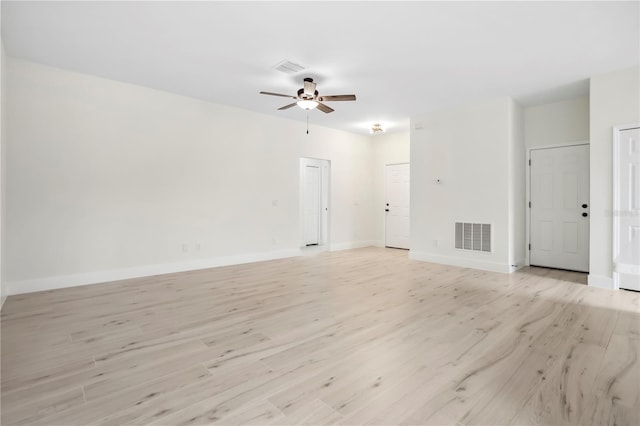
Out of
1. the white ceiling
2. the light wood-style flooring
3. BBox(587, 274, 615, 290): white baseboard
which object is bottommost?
the light wood-style flooring

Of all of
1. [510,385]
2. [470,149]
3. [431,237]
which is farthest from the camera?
[431,237]

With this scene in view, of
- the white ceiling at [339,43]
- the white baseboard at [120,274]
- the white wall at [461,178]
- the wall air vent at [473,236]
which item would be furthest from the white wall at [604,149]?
the white baseboard at [120,274]

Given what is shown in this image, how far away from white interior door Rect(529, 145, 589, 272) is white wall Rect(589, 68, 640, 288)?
3.31ft

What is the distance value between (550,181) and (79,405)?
6.78m

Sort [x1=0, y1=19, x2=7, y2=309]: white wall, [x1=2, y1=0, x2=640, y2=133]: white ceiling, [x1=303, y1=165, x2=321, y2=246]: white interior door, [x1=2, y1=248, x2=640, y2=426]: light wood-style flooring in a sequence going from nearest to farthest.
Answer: [x1=2, y1=248, x2=640, y2=426]: light wood-style flooring → [x1=2, y1=0, x2=640, y2=133]: white ceiling → [x1=0, y1=19, x2=7, y2=309]: white wall → [x1=303, y1=165, x2=321, y2=246]: white interior door

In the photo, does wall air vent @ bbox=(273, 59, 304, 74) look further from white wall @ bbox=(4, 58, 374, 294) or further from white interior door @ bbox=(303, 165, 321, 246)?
white interior door @ bbox=(303, 165, 321, 246)

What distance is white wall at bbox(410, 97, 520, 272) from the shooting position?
5.35m

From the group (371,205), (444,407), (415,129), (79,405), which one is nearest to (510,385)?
(444,407)

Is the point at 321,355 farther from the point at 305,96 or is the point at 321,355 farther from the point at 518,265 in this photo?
the point at 518,265

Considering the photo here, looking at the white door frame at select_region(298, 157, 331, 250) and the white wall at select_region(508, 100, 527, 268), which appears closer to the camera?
the white wall at select_region(508, 100, 527, 268)

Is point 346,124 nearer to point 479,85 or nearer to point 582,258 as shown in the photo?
point 479,85

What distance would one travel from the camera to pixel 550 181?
222 inches

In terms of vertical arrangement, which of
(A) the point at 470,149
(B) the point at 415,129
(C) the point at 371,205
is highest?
(B) the point at 415,129

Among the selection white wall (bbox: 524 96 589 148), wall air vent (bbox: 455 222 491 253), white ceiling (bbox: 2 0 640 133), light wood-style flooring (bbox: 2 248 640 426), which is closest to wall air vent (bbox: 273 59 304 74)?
white ceiling (bbox: 2 0 640 133)
